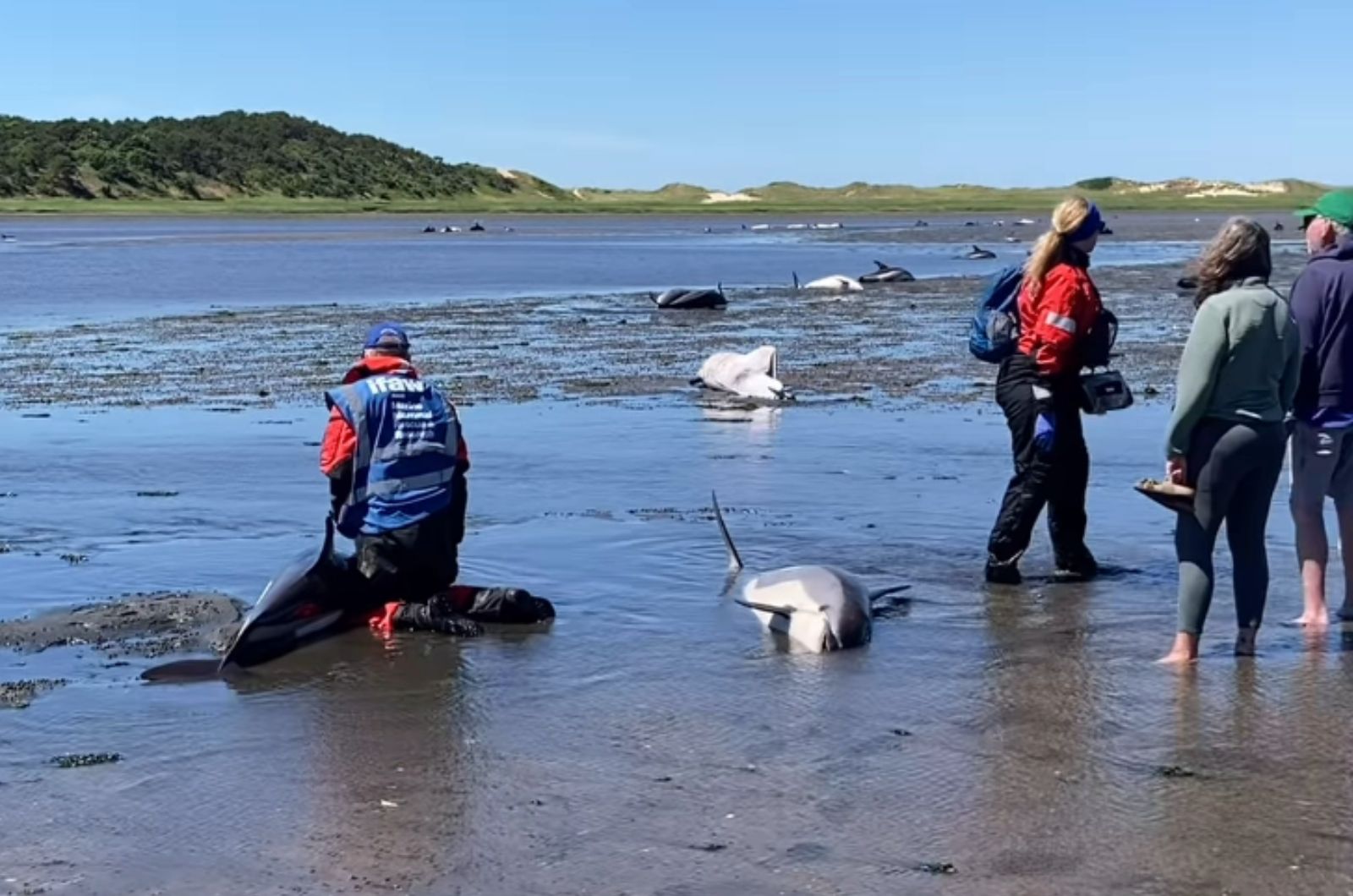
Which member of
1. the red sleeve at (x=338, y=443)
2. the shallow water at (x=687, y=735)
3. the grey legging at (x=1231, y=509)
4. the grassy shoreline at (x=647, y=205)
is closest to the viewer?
the shallow water at (x=687, y=735)

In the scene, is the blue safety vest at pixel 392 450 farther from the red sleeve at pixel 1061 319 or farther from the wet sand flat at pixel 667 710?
the red sleeve at pixel 1061 319

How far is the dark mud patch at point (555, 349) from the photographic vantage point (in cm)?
1767

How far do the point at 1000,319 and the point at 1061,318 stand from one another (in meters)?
0.37

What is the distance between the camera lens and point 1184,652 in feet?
23.9

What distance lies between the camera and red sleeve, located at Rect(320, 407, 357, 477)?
8.12 metres

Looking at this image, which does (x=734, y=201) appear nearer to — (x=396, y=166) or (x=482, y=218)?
(x=396, y=166)

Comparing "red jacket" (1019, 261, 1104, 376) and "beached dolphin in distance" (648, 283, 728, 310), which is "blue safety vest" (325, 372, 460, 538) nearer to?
"red jacket" (1019, 261, 1104, 376)

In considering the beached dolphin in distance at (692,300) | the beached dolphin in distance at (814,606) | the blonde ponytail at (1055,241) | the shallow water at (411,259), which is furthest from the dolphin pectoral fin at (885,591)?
the shallow water at (411,259)

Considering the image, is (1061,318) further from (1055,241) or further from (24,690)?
(24,690)

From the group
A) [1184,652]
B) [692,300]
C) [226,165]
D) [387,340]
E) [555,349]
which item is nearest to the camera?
[1184,652]

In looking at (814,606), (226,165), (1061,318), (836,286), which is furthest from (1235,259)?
(226,165)

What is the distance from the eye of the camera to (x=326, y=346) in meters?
22.4

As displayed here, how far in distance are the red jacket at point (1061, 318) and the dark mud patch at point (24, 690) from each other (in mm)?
4681

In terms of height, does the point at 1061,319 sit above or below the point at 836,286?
above
